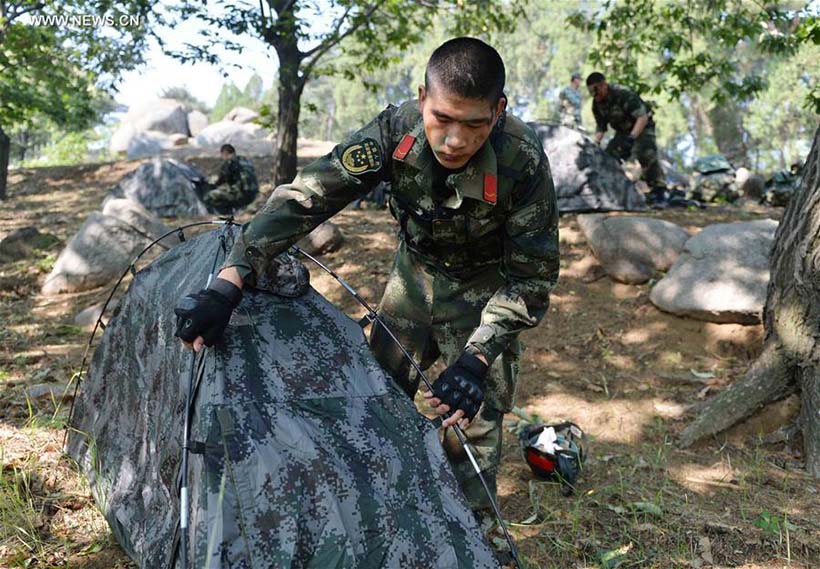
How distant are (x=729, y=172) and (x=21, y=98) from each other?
11.2 meters

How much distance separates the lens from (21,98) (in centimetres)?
1091

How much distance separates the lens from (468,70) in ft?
6.63

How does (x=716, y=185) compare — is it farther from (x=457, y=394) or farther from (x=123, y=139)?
(x=123, y=139)

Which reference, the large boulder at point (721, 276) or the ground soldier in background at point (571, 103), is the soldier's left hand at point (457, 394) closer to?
the large boulder at point (721, 276)

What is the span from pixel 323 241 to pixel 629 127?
159 inches

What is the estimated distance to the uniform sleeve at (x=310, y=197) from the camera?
219cm

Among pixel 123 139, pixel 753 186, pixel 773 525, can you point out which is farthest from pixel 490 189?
pixel 123 139

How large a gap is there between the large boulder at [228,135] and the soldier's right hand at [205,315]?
19449mm

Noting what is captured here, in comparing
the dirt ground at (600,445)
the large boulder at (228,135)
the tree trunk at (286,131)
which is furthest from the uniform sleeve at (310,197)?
the large boulder at (228,135)

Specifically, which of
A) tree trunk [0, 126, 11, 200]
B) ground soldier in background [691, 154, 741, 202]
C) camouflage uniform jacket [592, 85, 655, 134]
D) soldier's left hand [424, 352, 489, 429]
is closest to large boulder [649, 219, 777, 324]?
camouflage uniform jacket [592, 85, 655, 134]

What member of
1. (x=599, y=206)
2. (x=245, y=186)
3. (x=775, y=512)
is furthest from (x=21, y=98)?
(x=775, y=512)

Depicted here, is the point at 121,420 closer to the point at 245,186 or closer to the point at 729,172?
the point at 245,186

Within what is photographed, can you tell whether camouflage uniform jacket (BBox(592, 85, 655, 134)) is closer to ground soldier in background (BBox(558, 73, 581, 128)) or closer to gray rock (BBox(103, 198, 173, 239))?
ground soldier in background (BBox(558, 73, 581, 128))

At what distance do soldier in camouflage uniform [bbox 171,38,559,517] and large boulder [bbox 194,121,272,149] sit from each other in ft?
62.6
